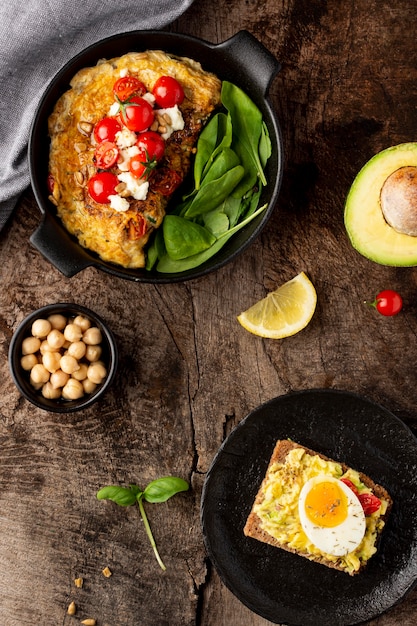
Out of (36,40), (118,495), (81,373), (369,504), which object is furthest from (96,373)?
(36,40)

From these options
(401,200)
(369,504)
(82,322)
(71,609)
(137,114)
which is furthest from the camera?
(71,609)

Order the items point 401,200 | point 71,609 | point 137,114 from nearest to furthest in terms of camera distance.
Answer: point 137,114
point 401,200
point 71,609

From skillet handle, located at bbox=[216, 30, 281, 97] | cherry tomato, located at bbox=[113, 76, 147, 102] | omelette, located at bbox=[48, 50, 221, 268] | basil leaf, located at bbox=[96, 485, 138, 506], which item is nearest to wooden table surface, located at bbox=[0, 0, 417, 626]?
basil leaf, located at bbox=[96, 485, 138, 506]

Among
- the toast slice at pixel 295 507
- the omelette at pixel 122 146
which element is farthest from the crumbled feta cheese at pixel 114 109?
the toast slice at pixel 295 507

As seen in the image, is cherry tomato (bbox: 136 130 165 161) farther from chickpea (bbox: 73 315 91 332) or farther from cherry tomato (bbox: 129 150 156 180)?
chickpea (bbox: 73 315 91 332)

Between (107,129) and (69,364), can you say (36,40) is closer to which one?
(107,129)

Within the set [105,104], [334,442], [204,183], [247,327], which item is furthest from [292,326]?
[105,104]

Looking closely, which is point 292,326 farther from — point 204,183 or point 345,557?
point 345,557

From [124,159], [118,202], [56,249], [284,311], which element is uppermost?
[124,159]
